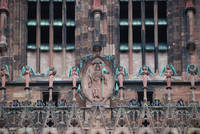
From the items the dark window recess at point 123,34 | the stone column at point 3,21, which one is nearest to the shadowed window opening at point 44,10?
the stone column at point 3,21

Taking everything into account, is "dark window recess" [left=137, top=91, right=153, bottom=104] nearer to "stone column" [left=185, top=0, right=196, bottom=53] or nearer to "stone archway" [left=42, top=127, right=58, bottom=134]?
"stone column" [left=185, top=0, right=196, bottom=53]

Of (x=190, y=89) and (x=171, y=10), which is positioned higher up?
(x=171, y=10)

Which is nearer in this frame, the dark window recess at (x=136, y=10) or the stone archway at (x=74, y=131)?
the stone archway at (x=74, y=131)

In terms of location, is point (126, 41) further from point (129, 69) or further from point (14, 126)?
point (14, 126)

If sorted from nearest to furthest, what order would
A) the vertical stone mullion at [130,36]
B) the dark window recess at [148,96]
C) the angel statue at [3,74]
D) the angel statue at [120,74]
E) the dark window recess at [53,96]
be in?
1. the angel statue at [120,74]
2. the angel statue at [3,74]
3. the dark window recess at [148,96]
4. the dark window recess at [53,96]
5. the vertical stone mullion at [130,36]

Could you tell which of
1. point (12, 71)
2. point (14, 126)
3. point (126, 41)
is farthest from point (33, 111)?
point (126, 41)

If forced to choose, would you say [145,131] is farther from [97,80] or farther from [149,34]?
[149,34]

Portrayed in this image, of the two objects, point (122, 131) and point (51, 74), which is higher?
point (51, 74)

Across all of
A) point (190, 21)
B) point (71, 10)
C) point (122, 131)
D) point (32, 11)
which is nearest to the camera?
point (122, 131)

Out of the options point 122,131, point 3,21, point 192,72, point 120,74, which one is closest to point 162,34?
point 192,72

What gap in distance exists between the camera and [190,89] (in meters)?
32.4

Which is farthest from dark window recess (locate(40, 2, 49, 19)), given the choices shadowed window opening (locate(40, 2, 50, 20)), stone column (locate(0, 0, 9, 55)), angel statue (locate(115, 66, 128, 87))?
angel statue (locate(115, 66, 128, 87))

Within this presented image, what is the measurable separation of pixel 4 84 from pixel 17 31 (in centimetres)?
271

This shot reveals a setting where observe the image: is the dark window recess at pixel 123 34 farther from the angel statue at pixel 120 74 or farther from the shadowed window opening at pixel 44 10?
the shadowed window opening at pixel 44 10
